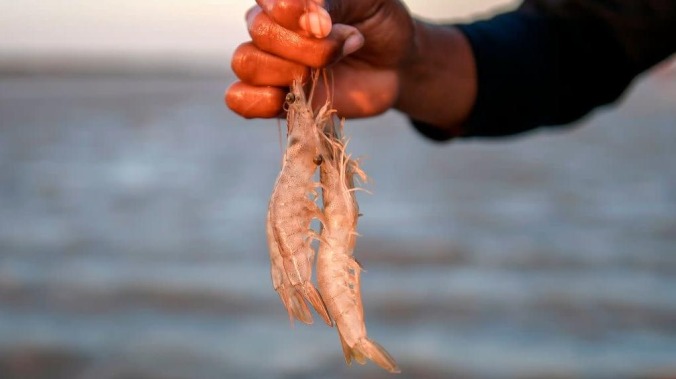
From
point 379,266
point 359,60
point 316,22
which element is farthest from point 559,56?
point 379,266

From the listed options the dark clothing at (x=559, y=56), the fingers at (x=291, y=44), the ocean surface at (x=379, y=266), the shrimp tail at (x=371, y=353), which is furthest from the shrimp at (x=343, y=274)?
the ocean surface at (x=379, y=266)

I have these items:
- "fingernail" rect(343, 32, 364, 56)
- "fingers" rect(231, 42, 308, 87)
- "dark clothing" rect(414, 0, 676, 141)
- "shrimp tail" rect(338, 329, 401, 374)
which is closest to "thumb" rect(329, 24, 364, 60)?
"fingernail" rect(343, 32, 364, 56)

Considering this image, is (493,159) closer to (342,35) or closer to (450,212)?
(450,212)

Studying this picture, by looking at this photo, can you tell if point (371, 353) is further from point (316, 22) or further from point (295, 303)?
point (316, 22)

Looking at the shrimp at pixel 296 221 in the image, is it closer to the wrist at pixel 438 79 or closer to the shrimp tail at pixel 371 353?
the shrimp tail at pixel 371 353

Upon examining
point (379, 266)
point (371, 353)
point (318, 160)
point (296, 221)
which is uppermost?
point (379, 266)
